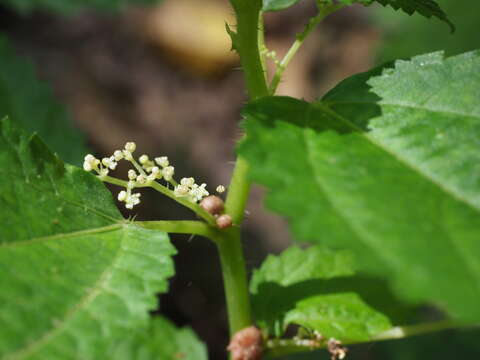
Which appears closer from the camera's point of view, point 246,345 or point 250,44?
point 250,44

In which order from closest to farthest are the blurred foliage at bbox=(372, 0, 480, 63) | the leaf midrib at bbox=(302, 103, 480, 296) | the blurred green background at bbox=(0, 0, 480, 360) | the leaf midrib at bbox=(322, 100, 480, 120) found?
the leaf midrib at bbox=(302, 103, 480, 296) < the leaf midrib at bbox=(322, 100, 480, 120) < the blurred green background at bbox=(0, 0, 480, 360) < the blurred foliage at bbox=(372, 0, 480, 63)

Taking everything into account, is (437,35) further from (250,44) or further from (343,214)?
(343,214)

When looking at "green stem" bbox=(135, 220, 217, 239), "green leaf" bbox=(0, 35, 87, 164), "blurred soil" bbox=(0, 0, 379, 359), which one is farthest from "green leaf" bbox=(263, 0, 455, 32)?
"blurred soil" bbox=(0, 0, 379, 359)

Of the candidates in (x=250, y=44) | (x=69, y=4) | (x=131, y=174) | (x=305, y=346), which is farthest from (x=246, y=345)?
(x=69, y=4)

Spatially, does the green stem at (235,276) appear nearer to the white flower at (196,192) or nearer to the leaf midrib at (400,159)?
the white flower at (196,192)

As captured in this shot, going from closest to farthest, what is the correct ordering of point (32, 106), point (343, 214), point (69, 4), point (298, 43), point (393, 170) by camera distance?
point (343, 214), point (393, 170), point (298, 43), point (32, 106), point (69, 4)

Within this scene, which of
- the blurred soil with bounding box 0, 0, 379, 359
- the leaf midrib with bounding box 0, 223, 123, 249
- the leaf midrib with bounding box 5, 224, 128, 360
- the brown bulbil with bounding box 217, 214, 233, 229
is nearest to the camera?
the leaf midrib with bounding box 5, 224, 128, 360

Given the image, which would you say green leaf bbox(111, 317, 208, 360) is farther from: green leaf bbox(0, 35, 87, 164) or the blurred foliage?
the blurred foliage
